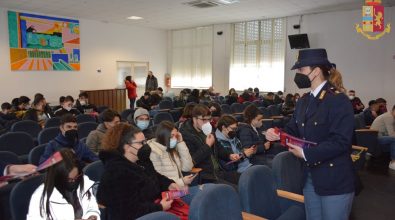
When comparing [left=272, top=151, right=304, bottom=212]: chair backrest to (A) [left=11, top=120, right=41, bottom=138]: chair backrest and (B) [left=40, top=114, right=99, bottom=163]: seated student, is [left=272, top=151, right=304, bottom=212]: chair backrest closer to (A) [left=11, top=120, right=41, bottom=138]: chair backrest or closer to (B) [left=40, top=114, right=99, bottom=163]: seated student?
(B) [left=40, top=114, right=99, bottom=163]: seated student

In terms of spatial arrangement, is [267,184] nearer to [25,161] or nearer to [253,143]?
[253,143]

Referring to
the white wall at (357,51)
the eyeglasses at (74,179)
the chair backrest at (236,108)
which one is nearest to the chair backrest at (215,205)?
the eyeglasses at (74,179)

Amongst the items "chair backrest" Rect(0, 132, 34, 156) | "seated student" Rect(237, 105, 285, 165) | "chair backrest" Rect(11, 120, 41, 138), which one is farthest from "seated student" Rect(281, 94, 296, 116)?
"chair backrest" Rect(0, 132, 34, 156)

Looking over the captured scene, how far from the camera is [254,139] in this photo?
435 cm

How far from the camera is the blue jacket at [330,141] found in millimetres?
1845

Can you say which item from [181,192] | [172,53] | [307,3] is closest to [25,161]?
[181,192]

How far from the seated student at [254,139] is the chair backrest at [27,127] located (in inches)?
138

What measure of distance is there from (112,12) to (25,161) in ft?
25.7

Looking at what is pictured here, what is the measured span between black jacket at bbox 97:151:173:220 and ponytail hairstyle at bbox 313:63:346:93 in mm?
1441

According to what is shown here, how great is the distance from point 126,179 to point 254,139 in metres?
2.49

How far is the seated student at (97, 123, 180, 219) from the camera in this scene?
7.12 ft

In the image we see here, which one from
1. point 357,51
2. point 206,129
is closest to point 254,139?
point 206,129

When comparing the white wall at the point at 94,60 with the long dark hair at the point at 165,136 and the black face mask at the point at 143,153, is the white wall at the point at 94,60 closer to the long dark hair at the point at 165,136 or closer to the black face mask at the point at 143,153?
the long dark hair at the point at 165,136

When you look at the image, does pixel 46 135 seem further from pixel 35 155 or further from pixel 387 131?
pixel 387 131
